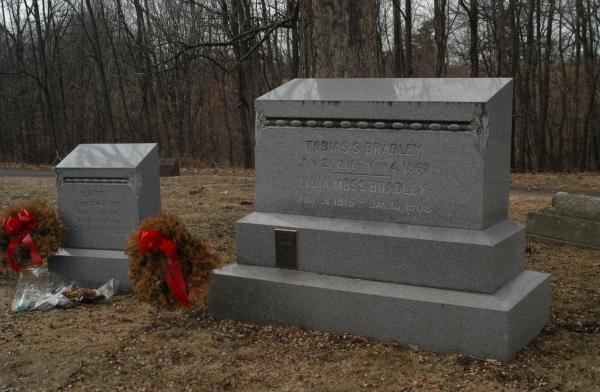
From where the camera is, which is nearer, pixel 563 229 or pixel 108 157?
pixel 108 157

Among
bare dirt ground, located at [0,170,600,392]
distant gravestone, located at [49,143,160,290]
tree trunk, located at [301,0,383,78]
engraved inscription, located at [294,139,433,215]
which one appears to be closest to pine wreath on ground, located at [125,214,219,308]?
bare dirt ground, located at [0,170,600,392]

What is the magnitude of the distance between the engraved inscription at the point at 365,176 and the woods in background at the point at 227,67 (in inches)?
476

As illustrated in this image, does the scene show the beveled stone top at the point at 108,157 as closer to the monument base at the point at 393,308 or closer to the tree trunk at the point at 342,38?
the monument base at the point at 393,308

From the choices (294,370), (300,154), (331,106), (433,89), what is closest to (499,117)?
(433,89)

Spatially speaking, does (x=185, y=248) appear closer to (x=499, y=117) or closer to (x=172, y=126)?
(x=499, y=117)

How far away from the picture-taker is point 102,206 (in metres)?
5.93

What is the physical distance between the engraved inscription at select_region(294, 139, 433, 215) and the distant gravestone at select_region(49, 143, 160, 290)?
2.07 m

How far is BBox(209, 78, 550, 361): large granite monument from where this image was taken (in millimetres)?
3918

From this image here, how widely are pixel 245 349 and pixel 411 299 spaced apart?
49.0 inches

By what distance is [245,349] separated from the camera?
13.7ft

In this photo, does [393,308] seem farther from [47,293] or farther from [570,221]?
[570,221]

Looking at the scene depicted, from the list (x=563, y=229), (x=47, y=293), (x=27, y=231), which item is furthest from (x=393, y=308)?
(x=563, y=229)

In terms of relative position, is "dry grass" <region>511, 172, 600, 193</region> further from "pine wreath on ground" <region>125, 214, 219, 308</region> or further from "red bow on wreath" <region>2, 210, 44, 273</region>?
"red bow on wreath" <region>2, 210, 44, 273</region>

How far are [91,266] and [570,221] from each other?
221 inches
